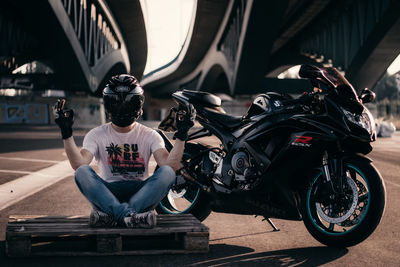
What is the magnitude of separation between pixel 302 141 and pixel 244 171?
70cm

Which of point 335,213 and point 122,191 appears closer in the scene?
point 335,213

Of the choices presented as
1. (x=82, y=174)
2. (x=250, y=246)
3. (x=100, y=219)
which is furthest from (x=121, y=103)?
(x=250, y=246)

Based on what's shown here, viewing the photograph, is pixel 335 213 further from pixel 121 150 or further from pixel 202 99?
pixel 202 99

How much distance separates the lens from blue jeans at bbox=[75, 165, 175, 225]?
3.61 m

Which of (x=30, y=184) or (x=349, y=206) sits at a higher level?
(x=349, y=206)

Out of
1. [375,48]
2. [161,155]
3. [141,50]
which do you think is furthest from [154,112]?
[161,155]

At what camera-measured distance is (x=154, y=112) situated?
397ft

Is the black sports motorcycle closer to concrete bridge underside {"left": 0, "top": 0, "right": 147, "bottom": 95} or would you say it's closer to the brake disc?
the brake disc

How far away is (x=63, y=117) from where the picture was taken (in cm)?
362

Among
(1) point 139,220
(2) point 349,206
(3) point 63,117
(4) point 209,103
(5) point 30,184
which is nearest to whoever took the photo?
(1) point 139,220

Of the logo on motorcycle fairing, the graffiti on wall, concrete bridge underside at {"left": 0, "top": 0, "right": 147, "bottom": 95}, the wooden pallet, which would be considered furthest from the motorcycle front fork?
the graffiti on wall

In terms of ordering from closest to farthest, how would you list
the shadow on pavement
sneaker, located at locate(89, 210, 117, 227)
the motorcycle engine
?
the shadow on pavement < sneaker, located at locate(89, 210, 117, 227) < the motorcycle engine

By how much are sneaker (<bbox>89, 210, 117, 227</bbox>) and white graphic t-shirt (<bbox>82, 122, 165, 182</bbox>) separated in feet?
1.53

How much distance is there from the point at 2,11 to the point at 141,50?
112 feet
